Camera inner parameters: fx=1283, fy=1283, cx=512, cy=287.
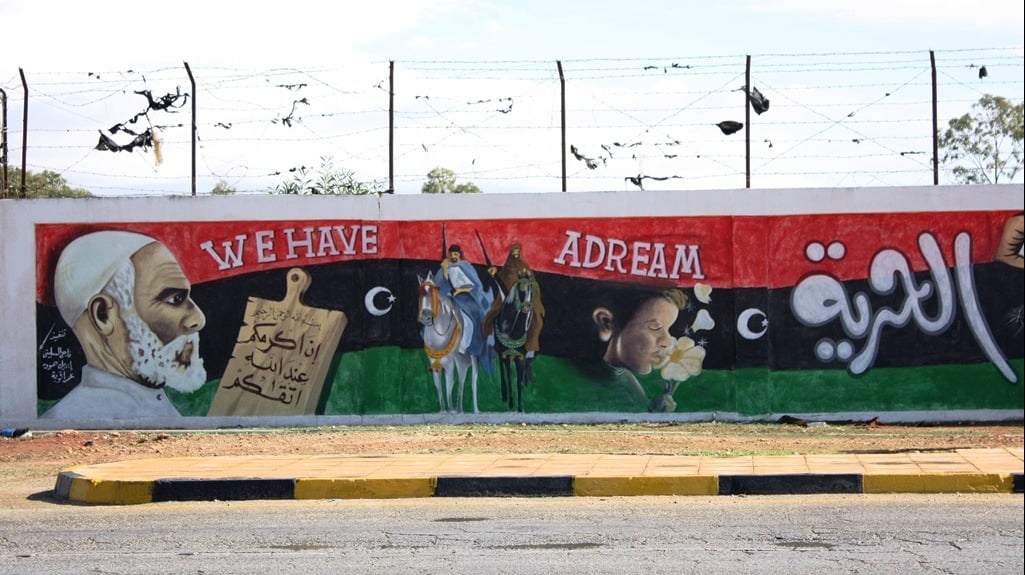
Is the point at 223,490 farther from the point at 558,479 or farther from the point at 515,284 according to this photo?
the point at 515,284

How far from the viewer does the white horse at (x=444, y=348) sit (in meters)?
18.4

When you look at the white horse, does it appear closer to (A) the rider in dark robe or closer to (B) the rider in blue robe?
(B) the rider in blue robe

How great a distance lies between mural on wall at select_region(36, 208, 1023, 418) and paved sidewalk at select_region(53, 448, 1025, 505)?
5.91 m

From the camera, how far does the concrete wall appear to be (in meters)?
17.9

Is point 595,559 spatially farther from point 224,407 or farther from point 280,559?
point 224,407

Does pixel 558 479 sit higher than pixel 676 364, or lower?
lower

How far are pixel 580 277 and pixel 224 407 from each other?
5465 mm

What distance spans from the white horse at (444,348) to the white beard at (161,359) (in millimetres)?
3306

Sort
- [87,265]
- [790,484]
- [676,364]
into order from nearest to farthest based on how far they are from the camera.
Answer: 1. [790,484]
2. [676,364]
3. [87,265]

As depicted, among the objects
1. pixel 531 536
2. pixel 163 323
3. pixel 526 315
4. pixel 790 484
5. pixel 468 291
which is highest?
pixel 468 291

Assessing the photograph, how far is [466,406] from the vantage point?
18.4 m

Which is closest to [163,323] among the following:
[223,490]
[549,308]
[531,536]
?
[549,308]

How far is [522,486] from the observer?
11039mm

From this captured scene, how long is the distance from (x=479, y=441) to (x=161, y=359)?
19.0ft
